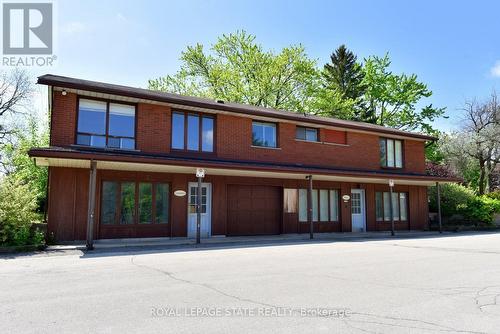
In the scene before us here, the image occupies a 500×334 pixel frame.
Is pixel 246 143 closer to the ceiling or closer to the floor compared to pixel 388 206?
closer to the ceiling

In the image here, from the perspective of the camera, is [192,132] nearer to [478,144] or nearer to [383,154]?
[383,154]

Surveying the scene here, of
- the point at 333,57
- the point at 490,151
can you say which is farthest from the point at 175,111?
the point at 333,57

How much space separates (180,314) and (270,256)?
6.06 metres

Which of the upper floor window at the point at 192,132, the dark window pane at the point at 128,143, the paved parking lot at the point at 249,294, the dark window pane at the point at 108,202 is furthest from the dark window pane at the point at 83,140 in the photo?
the paved parking lot at the point at 249,294

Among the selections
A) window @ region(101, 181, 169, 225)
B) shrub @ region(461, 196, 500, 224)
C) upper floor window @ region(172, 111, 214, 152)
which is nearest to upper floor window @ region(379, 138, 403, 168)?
shrub @ region(461, 196, 500, 224)

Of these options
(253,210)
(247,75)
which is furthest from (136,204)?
(247,75)

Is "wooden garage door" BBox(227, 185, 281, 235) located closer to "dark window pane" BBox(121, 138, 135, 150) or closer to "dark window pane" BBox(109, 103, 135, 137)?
"dark window pane" BBox(121, 138, 135, 150)

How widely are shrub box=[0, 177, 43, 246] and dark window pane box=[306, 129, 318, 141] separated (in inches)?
496

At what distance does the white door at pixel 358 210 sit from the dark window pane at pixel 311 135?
342 centimetres

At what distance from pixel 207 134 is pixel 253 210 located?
3937 millimetres

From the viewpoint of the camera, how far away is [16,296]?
6289 millimetres

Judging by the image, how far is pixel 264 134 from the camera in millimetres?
19234

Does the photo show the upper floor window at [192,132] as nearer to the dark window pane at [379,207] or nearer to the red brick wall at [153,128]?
the red brick wall at [153,128]

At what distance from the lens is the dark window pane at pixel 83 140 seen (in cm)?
1476
